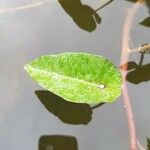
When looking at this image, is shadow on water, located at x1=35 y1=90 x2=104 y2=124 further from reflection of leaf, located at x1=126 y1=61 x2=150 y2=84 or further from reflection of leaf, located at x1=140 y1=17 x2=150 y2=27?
reflection of leaf, located at x1=140 y1=17 x2=150 y2=27

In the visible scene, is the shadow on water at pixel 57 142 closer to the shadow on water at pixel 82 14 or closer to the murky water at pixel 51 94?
the murky water at pixel 51 94

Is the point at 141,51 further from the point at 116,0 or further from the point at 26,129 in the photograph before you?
the point at 26,129

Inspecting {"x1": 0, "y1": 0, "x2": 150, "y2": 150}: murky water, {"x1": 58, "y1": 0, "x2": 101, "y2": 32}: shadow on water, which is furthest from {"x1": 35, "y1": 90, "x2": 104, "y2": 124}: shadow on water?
{"x1": 58, "y1": 0, "x2": 101, "y2": 32}: shadow on water

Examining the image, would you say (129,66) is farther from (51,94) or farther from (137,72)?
(51,94)

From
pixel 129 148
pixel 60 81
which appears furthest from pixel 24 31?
pixel 129 148

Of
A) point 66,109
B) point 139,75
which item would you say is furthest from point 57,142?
point 139,75
